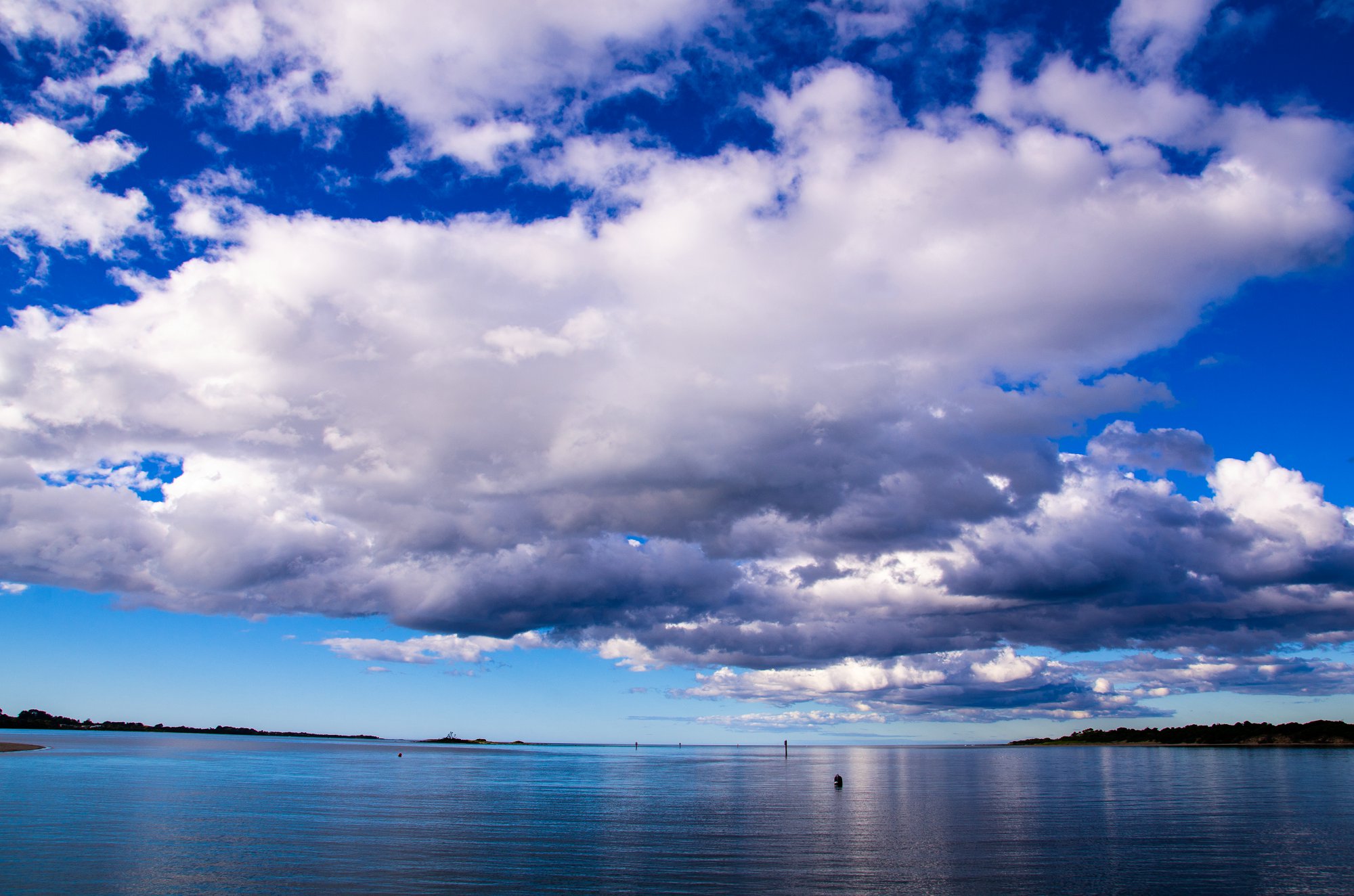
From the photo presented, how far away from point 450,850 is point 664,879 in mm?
13859

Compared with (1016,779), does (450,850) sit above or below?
above

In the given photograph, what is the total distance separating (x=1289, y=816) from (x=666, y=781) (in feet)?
236

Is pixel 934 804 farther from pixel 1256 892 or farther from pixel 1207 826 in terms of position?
pixel 1256 892

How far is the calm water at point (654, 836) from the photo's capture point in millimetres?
37031

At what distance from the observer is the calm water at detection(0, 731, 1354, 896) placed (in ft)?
121

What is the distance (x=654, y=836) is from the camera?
52000 mm

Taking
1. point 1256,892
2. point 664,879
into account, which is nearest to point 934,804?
point 1256,892

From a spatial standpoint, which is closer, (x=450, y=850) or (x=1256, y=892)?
(x=1256, y=892)

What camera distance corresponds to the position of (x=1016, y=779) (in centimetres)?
Result: 11956

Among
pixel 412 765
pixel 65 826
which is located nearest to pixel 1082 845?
pixel 65 826

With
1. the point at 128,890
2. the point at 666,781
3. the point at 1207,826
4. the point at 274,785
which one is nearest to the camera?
the point at 128,890

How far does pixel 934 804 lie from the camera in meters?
77.3

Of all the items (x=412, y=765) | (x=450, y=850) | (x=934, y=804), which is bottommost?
(x=412, y=765)

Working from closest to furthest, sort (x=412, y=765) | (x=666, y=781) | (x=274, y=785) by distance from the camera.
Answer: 1. (x=274, y=785)
2. (x=666, y=781)
3. (x=412, y=765)
